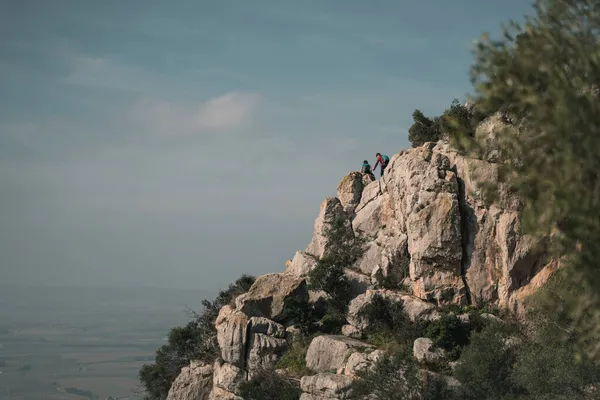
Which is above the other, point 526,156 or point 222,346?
point 526,156

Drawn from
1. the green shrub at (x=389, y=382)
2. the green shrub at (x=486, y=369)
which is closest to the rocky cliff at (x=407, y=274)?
the green shrub at (x=389, y=382)

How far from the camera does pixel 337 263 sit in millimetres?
50812

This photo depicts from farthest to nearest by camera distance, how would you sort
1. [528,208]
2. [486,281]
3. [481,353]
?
[486,281], [481,353], [528,208]

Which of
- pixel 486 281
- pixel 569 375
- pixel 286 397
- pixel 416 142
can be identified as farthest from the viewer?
pixel 416 142

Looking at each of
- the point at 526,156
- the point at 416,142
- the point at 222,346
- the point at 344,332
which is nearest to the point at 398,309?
the point at 344,332

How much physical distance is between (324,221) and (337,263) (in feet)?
18.2

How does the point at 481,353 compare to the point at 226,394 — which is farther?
the point at 226,394

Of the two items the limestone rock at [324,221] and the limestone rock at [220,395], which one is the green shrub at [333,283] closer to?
the limestone rock at [324,221]

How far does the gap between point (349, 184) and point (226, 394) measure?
794 inches

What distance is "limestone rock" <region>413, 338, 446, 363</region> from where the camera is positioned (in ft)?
137

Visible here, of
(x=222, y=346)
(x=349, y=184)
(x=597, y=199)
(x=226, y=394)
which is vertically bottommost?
(x=226, y=394)

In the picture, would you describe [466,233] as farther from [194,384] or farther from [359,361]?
[194,384]

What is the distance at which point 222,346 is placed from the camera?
160ft

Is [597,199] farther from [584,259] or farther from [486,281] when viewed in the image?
[486,281]
